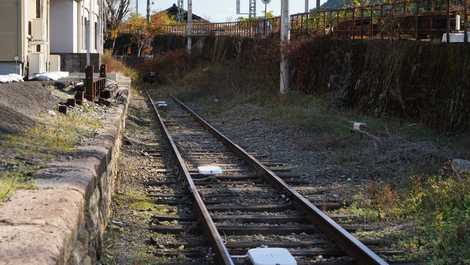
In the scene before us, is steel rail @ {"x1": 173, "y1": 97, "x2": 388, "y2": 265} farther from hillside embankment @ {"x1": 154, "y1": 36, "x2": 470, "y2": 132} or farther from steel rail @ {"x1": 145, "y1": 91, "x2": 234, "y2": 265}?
hillside embankment @ {"x1": 154, "y1": 36, "x2": 470, "y2": 132}

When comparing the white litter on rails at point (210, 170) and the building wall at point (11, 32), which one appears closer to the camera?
the white litter on rails at point (210, 170)

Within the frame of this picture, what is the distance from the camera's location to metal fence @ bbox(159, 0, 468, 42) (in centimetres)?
1852

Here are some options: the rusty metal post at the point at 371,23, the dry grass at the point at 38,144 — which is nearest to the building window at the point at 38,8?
the rusty metal post at the point at 371,23

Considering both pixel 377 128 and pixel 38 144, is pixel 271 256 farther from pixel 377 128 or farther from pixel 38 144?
pixel 377 128

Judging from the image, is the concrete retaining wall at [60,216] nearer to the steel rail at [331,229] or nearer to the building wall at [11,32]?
the steel rail at [331,229]

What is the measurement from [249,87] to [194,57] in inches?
892

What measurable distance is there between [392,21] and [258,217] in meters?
12.5

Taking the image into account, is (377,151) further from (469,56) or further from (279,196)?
(279,196)

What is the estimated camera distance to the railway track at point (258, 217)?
748 centimetres

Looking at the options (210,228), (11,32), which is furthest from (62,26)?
(210,228)

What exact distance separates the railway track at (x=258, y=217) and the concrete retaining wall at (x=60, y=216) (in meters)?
1.18

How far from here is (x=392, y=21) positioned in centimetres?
2020

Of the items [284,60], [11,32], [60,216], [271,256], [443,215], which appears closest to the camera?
[60,216]

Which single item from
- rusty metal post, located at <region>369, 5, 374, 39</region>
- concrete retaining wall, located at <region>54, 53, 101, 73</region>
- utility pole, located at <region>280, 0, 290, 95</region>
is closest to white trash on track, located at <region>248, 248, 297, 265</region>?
rusty metal post, located at <region>369, 5, 374, 39</region>
